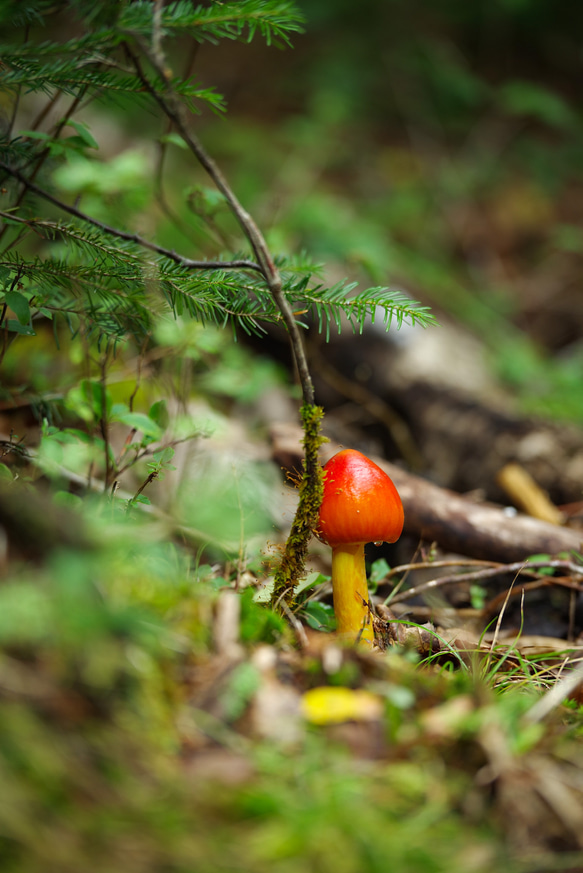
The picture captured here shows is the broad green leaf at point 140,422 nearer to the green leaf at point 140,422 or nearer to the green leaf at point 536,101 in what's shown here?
the green leaf at point 140,422

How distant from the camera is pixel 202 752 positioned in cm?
107

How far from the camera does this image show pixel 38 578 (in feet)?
3.67

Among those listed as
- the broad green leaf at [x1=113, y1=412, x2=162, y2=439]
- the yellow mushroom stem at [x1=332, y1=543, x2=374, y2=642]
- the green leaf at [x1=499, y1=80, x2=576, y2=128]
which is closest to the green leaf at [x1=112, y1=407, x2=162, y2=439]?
the broad green leaf at [x1=113, y1=412, x2=162, y2=439]

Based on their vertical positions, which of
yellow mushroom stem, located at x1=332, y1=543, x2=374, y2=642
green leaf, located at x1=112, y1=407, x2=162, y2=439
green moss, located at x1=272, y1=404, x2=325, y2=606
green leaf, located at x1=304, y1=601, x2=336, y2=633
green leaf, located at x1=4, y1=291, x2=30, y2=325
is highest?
green leaf, located at x1=4, y1=291, x2=30, y2=325

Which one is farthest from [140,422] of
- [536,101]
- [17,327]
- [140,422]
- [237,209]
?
[536,101]

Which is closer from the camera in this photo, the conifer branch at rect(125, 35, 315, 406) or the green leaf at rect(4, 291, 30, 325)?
the conifer branch at rect(125, 35, 315, 406)

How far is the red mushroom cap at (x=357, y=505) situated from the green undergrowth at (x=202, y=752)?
20.4 inches

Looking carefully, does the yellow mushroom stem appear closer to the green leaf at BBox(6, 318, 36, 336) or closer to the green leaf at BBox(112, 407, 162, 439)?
Result: the green leaf at BBox(112, 407, 162, 439)

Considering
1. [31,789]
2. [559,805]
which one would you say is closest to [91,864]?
[31,789]

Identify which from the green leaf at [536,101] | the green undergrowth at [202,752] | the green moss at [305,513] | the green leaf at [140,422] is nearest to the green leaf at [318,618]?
the green moss at [305,513]

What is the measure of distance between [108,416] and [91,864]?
1354 millimetres

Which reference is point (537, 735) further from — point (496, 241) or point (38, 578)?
point (496, 241)

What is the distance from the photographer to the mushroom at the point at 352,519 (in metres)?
1.75

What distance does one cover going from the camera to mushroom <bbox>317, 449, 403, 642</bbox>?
1752 mm
